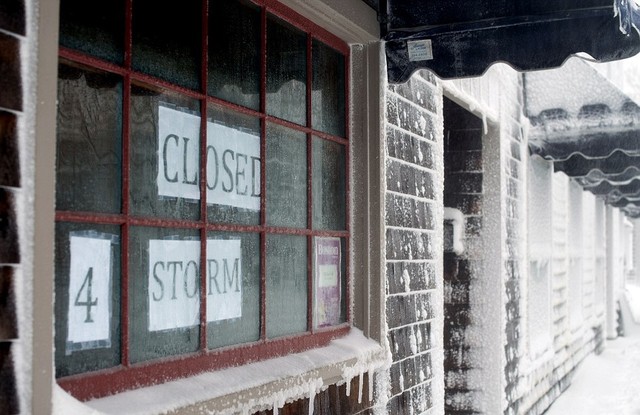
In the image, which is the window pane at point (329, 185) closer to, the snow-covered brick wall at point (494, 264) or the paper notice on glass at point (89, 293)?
the paper notice on glass at point (89, 293)

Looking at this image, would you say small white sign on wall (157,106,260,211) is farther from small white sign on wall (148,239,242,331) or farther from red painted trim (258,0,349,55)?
red painted trim (258,0,349,55)

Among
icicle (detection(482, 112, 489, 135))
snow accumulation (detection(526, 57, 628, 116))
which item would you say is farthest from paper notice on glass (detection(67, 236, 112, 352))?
snow accumulation (detection(526, 57, 628, 116))

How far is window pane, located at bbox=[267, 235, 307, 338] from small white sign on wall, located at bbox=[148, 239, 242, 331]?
231mm

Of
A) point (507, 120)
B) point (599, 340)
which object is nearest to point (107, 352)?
point (507, 120)

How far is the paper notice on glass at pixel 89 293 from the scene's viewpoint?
209 centimetres

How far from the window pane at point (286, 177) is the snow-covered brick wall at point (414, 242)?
701 millimetres

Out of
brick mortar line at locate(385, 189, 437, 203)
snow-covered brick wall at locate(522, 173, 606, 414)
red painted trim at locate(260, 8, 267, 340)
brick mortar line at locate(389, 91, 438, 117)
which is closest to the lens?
red painted trim at locate(260, 8, 267, 340)

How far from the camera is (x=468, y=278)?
248 inches

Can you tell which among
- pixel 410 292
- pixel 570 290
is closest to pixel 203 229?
pixel 410 292

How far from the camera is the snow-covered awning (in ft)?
24.8

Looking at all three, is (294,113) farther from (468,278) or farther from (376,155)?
(468,278)

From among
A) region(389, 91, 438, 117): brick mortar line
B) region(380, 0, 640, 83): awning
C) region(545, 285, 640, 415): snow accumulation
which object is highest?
region(380, 0, 640, 83): awning

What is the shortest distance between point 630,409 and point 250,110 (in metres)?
7.37

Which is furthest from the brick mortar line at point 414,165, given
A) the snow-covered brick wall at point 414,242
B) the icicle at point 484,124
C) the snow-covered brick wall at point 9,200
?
the snow-covered brick wall at point 9,200
